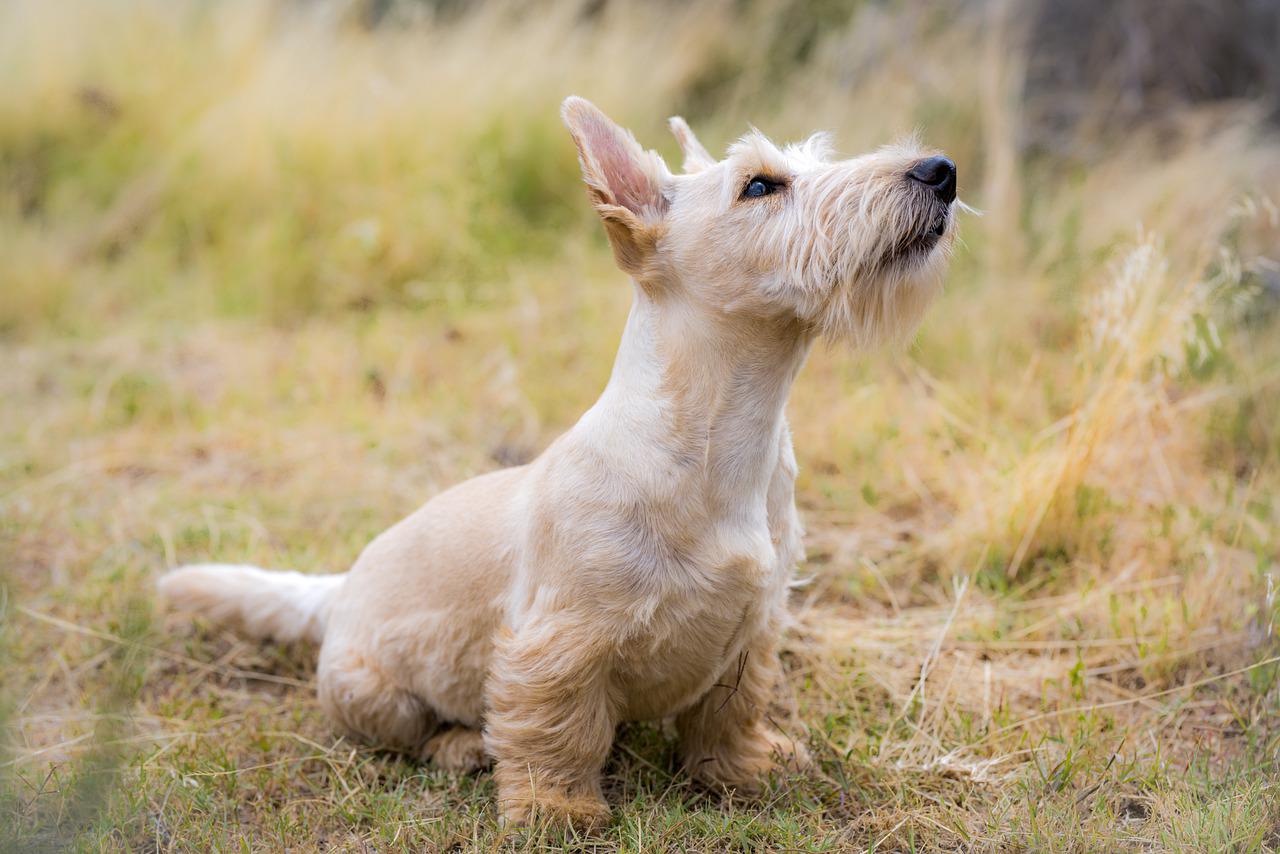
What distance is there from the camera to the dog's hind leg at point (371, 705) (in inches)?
127

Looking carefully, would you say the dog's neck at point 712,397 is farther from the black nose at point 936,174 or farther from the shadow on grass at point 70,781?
the shadow on grass at point 70,781

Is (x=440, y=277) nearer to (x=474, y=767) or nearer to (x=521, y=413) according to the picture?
(x=521, y=413)

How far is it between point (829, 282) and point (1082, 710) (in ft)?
5.61

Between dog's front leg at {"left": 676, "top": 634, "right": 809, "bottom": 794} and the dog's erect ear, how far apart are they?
53.8 inches

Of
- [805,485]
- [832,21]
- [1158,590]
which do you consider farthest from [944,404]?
[832,21]

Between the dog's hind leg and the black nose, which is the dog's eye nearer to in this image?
the black nose

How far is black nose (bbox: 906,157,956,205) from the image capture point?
2.61m

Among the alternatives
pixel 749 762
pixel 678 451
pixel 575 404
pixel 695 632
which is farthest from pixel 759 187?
pixel 575 404

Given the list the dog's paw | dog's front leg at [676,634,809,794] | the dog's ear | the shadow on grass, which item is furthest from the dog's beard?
the shadow on grass

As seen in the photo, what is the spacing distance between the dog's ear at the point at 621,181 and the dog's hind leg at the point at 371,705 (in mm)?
1451

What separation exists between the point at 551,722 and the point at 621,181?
142 cm

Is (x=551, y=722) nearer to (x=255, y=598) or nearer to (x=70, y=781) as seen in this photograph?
(x=70, y=781)

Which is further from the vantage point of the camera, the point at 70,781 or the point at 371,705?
the point at 371,705

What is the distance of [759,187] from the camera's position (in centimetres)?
276
